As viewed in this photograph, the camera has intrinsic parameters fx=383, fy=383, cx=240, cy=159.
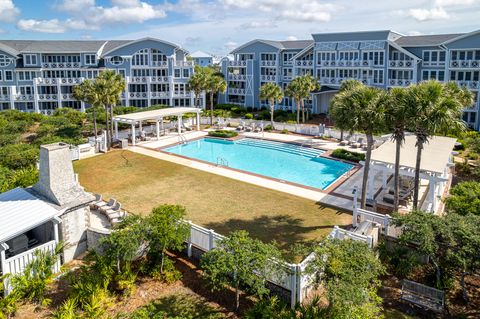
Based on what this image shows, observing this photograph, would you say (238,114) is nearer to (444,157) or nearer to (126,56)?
(126,56)

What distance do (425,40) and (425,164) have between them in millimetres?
33007

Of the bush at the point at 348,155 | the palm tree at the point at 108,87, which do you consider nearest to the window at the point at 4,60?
the palm tree at the point at 108,87

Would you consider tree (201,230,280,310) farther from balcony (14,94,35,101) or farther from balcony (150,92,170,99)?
balcony (14,94,35,101)

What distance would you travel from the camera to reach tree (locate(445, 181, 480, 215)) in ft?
56.0

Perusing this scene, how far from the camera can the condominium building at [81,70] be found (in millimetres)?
52938

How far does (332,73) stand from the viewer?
176 feet

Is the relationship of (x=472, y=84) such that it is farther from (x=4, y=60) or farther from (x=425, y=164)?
(x=4, y=60)

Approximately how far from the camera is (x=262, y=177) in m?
28.2

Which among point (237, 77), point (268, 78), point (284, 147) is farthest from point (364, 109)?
point (237, 77)

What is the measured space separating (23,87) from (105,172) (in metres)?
Result: 33.2

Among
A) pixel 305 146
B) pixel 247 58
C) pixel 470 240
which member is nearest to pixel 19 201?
pixel 470 240

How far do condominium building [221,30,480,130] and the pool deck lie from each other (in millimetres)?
15525

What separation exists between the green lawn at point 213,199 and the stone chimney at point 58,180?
15.7ft

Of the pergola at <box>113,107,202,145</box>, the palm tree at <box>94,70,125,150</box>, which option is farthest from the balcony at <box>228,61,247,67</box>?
the palm tree at <box>94,70,125,150</box>
